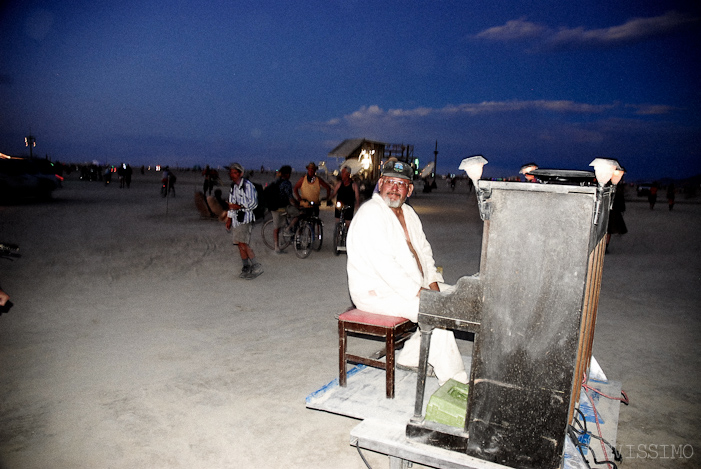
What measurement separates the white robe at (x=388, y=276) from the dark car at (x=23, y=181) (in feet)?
66.8

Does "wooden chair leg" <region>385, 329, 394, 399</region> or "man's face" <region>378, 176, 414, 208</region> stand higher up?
"man's face" <region>378, 176, 414, 208</region>

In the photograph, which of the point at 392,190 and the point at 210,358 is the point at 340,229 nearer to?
the point at 210,358

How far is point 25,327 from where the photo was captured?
4.93 metres

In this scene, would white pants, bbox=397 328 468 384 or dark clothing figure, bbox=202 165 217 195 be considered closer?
white pants, bbox=397 328 468 384

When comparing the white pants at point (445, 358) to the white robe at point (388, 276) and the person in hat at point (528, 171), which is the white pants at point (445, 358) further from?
the person in hat at point (528, 171)

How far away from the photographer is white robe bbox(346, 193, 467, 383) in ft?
10.7

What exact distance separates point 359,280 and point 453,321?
1.14 meters

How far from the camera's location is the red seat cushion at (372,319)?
3.21m

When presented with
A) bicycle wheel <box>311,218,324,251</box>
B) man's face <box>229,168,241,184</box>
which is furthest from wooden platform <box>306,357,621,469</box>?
bicycle wheel <box>311,218,324,251</box>

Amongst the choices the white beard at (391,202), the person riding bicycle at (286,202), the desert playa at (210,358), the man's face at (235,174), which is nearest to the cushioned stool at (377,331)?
the desert playa at (210,358)

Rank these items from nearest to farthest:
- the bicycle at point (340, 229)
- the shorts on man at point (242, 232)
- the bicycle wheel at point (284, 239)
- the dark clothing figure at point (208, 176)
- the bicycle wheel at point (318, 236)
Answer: the shorts on man at point (242, 232), the bicycle at point (340, 229), the bicycle wheel at point (284, 239), the bicycle wheel at point (318, 236), the dark clothing figure at point (208, 176)

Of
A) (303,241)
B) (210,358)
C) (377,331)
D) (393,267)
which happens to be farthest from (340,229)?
(377,331)

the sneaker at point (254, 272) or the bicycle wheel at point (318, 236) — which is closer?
the sneaker at point (254, 272)

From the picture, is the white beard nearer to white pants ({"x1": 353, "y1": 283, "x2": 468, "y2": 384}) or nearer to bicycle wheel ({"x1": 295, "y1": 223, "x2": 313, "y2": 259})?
white pants ({"x1": 353, "y1": 283, "x2": 468, "y2": 384})
